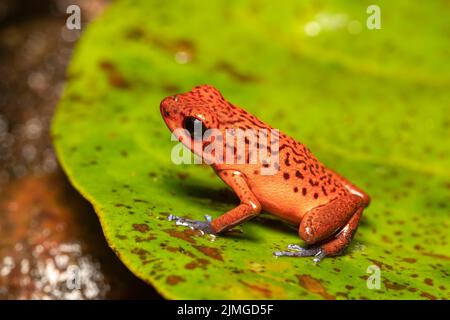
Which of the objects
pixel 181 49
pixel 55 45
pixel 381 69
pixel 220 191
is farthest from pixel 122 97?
pixel 55 45

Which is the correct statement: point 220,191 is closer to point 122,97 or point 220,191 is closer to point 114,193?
point 114,193

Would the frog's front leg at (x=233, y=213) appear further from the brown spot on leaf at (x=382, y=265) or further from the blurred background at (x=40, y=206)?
the blurred background at (x=40, y=206)

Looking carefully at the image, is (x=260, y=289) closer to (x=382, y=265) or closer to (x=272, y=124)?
(x=382, y=265)

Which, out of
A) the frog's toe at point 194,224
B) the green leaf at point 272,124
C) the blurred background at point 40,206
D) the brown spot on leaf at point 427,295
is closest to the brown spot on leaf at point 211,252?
the green leaf at point 272,124

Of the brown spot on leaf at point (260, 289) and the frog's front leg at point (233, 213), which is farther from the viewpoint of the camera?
the frog's front leg at point (233, 213)

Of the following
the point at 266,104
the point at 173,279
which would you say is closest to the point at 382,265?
the point at 173,279

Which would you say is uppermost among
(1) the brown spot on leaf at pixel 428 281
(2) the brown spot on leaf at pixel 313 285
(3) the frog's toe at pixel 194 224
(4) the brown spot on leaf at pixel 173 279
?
(3) the frog's toe at pixel 194 224
